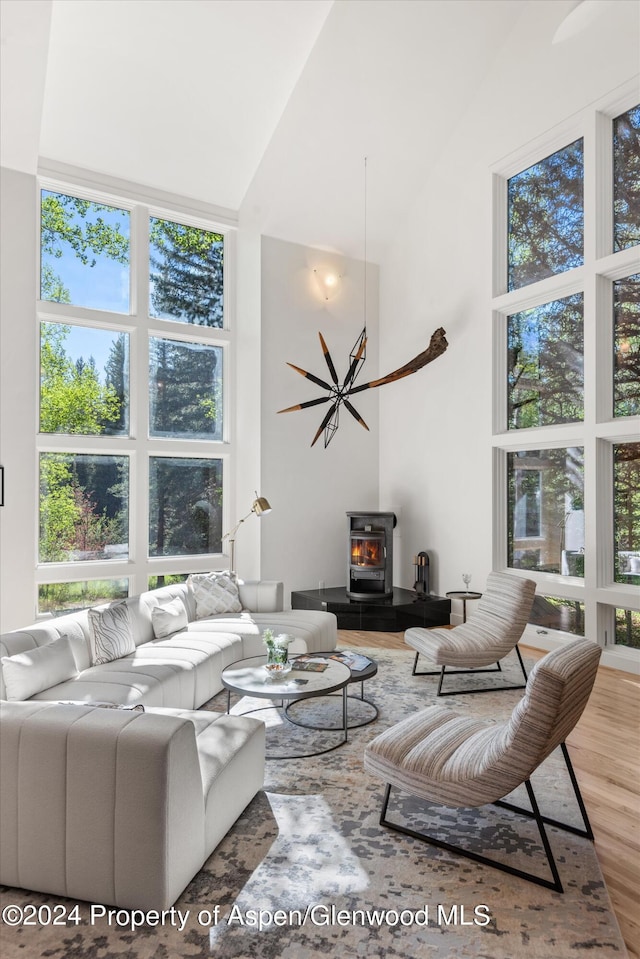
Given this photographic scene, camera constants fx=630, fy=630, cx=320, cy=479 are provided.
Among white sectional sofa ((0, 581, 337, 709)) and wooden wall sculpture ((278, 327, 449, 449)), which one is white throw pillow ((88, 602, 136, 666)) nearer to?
white sectional sofa ((0, 581, 337, 709))

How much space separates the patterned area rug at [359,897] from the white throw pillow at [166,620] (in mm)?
→ 1928

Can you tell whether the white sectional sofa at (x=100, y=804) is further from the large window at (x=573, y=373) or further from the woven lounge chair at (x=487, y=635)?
the large window at (x=573, y=373)

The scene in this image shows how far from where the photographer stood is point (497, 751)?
243 cm

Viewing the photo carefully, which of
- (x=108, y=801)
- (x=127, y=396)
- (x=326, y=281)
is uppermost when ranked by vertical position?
(x=326, y=281)

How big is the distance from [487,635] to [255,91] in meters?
5.46

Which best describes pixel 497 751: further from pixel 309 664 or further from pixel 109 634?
pixel 109 634

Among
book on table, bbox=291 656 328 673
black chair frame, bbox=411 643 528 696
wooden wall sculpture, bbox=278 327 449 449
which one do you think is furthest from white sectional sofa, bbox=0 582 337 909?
wooden wall sculpture, bbox=278 327 449 449

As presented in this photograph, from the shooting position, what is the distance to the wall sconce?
774cm

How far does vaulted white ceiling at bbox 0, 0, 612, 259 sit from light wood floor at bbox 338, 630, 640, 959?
5681mm

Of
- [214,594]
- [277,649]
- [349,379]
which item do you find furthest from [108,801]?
[349,379]

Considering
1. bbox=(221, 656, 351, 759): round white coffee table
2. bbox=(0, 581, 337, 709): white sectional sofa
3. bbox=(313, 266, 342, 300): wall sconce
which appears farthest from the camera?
A: bbox=(313, 266, 342, 300): wall sconce

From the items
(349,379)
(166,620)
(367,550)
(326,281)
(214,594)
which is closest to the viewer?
(166,620)

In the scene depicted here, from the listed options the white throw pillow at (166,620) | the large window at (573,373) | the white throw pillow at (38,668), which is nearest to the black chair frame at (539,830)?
the white throw pillow at (38,668)

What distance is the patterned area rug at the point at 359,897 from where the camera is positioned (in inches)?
79.4
